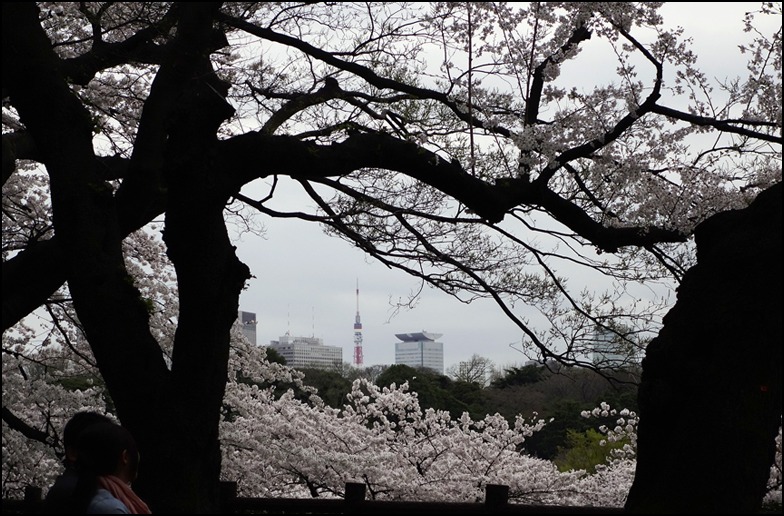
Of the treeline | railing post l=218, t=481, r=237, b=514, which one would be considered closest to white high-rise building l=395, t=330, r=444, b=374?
the treeline

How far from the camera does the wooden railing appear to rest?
5340mm

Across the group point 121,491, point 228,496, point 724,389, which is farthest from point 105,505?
point 228,496

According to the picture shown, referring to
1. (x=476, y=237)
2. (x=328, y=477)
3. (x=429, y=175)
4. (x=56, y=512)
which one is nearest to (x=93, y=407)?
(x=328, y=477)

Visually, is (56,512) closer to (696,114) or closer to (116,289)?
(116,289)

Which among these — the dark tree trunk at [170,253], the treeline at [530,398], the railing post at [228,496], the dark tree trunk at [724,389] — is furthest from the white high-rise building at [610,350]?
the treeline at [530,398]

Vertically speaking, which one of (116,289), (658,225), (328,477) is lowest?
(328,477)

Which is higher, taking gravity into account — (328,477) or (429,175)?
(429,175)

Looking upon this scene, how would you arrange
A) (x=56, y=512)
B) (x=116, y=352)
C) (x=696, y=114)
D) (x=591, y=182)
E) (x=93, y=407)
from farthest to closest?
(x=93, y=407) → (x=591, y=182) → (x=696, y=114) → (x=116, y=352) → (x=56, y=512)

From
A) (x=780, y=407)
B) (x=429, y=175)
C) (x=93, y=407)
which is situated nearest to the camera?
(x=780, y=407)

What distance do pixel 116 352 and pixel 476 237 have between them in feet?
10.8

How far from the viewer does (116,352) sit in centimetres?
375

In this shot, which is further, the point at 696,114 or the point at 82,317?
the point at 696,114

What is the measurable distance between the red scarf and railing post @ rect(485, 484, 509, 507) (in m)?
3.48

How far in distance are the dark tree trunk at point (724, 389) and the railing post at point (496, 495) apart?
7.60ft
